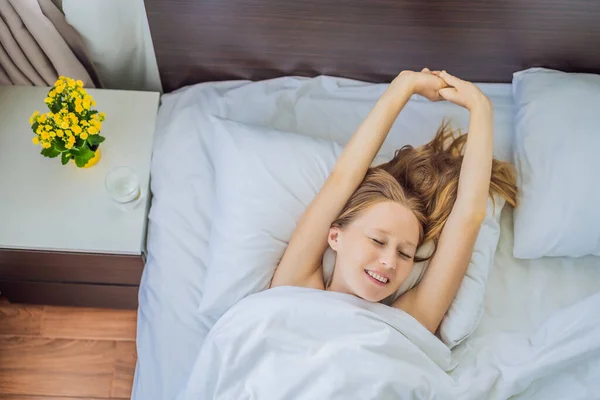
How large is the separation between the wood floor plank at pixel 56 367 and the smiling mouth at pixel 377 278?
919mm

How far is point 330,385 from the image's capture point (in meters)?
1.10

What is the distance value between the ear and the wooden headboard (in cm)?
51

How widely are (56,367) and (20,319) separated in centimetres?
19

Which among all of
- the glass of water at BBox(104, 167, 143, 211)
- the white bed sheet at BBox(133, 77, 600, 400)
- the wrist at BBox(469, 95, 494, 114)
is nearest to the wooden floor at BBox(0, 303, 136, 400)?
the white bed sheet at BBox(133, 77, 600, 400)

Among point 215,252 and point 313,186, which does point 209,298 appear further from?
point 313,186

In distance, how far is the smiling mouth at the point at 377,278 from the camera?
3.99 feet

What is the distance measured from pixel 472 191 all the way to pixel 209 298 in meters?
0.62

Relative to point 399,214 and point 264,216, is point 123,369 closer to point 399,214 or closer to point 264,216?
point 264,216

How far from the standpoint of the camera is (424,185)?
1.33 m

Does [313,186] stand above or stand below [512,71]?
below

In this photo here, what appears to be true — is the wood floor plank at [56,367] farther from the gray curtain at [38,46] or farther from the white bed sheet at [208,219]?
the gray curtain at [38,46]

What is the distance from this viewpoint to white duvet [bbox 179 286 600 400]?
3.68 ft

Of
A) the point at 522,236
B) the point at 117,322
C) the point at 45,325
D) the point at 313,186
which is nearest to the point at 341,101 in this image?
the point at 313,186

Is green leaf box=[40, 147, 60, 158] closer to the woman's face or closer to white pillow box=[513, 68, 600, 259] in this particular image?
the woman's face
